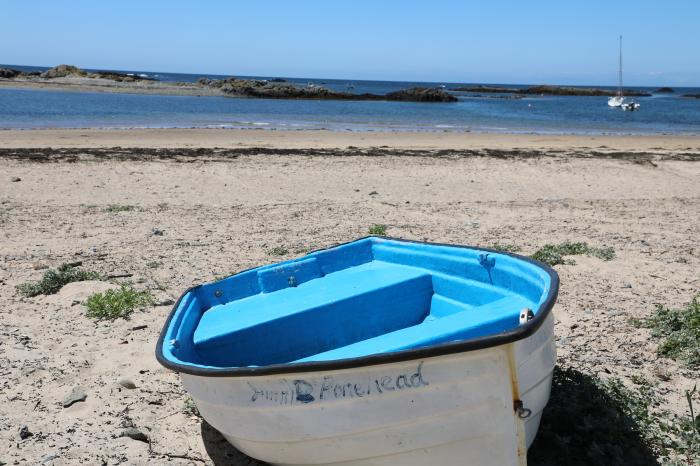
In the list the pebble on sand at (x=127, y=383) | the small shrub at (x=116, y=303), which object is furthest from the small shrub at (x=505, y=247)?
the pebble on sand at (x=127, y=383)

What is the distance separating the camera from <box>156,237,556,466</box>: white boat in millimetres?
2980

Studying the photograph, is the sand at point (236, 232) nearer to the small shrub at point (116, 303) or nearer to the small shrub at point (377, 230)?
the small shrub at point (116, 303)

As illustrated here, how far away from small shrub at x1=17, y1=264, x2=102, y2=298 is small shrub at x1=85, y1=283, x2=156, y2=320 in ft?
1.80

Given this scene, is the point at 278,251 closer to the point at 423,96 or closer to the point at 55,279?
the point at 55,279

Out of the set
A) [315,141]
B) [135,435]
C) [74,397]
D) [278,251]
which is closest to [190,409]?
[135,435]

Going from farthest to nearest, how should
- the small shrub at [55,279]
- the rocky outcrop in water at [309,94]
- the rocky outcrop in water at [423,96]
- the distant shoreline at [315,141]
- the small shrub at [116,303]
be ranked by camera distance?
the rocky outcrop in water at [423,96] → the rocky outcrop in water at [309,94] → the distant shoreline at [315,141] → the small shrub at [55,279] → the small shrub at [116,303]

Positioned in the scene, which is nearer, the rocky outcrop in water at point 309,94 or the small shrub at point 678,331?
the small shrub at point 678,331

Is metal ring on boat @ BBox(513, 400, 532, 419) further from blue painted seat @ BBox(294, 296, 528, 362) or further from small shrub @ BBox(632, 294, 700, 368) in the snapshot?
small shrub @ BBox(632, 294, 700, 368)

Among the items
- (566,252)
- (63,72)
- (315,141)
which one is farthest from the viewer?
(63,72)

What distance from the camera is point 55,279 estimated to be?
6.72 metres

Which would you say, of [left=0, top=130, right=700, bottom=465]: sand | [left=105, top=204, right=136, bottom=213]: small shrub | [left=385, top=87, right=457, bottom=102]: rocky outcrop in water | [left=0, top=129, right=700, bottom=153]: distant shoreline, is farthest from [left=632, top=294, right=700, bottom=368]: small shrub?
[left=385, top=87, right=457, bottom=102]: rocky outcrop in water

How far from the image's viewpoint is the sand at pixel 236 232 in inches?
177

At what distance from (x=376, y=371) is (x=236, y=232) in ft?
21.0

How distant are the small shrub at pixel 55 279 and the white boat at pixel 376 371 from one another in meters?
2.68
